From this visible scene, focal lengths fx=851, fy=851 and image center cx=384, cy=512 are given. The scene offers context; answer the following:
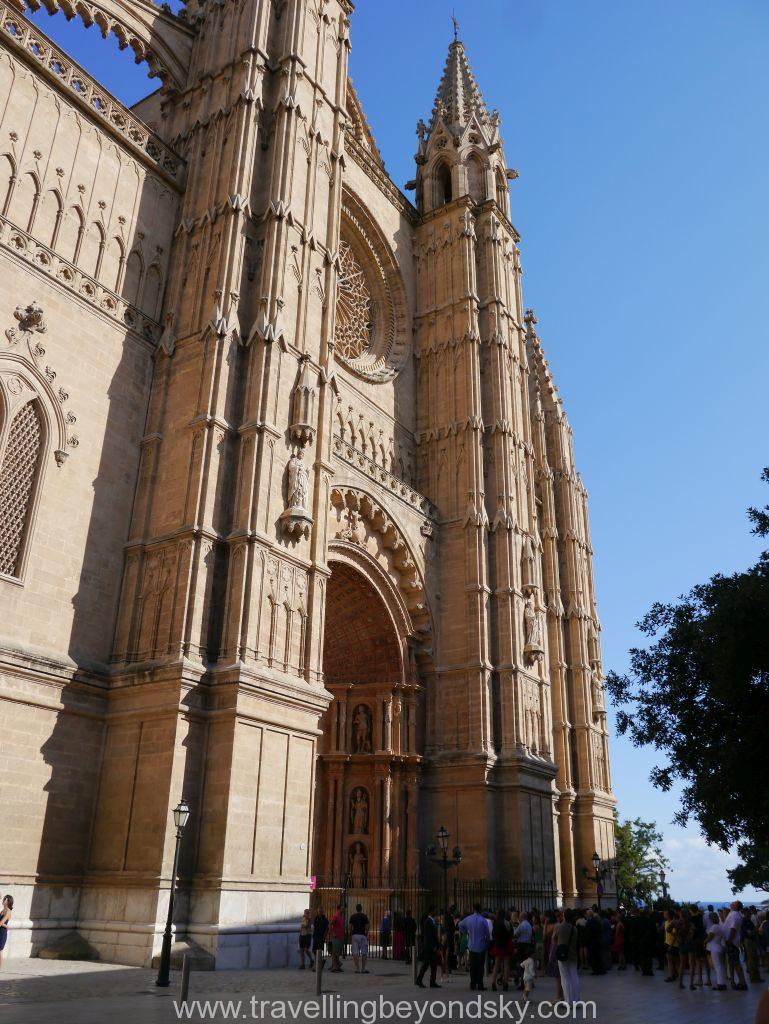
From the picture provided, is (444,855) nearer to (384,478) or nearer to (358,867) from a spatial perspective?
(358,867)

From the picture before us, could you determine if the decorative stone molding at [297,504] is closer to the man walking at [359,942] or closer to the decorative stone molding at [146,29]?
the man walking at [359,942]

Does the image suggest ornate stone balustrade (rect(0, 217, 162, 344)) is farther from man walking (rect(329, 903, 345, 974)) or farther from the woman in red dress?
the woman in red dress

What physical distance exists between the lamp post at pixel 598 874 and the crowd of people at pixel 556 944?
32.7 feet

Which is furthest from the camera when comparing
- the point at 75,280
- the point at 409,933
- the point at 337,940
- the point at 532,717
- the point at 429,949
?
the point at 532,717

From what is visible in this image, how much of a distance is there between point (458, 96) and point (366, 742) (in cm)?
3111

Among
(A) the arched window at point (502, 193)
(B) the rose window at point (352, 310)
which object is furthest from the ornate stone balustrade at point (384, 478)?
(A) the arched window at point (502, 193)

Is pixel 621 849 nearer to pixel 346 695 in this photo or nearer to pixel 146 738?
pixel 346 695

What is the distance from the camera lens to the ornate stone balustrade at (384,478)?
24.8 metres

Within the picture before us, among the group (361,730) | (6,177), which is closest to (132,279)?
(6,177)

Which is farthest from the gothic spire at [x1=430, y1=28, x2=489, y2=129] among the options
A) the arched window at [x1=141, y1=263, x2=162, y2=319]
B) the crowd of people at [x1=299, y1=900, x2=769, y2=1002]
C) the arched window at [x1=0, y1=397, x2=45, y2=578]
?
the crowd of people at [x1=299, y1=900, x2=769, y2=1002]

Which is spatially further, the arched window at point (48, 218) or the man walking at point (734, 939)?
the arched window at point (48, 218)

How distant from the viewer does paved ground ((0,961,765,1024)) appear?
9.68m

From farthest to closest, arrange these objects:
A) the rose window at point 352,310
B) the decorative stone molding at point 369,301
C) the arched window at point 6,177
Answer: the decorative stone molding at point 369,301 < the rose window at point 352,310 < the arched window at point 6,177

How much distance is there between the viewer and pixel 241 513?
18.6 metres
